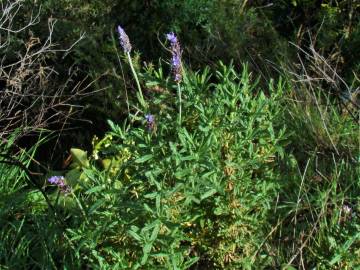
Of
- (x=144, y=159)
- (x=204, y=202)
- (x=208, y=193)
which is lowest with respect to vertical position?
(x=204, y=202)

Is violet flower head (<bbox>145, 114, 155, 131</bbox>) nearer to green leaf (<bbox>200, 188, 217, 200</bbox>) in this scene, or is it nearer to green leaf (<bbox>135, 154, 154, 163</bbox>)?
green leaf (<bbox>135, 154, 154, 163</bbox>)

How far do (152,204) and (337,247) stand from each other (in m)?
0.85

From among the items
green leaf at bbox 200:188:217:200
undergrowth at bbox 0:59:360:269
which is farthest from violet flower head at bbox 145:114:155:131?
green leaf at bbox 200:188:217:200

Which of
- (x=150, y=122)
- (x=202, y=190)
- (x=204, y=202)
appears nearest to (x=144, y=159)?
(x=150, y=122)

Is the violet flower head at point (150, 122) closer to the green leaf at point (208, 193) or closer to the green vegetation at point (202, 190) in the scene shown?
the green vegetation at point (202, 190)

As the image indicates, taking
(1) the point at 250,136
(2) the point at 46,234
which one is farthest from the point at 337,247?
(2) the point at 46,234

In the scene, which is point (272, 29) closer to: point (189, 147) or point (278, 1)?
point (278, 1)

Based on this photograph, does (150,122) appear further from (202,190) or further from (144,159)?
(202,190)

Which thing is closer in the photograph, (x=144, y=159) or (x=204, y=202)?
(x=144, y=159)

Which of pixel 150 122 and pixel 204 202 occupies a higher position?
pixel 150 122

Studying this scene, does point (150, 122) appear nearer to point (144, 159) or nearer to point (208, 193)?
point (144, 159)

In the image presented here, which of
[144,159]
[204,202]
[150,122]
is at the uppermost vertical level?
[150,122]

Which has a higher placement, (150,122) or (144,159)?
(150,122)

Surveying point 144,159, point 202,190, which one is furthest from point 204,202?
point 144,159
